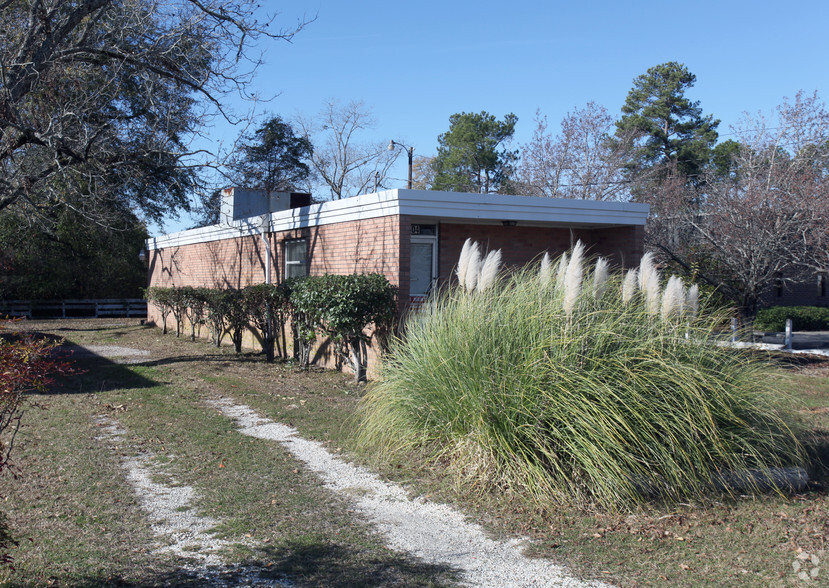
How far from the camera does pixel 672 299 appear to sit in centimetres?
609

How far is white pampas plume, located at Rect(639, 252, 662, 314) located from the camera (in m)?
6.26

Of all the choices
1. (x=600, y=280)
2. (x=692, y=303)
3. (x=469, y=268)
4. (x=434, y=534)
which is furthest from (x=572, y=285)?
(x=434, y=534)

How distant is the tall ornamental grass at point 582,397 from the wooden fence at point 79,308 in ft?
89.9

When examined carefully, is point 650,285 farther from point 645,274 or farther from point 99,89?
point 99,89

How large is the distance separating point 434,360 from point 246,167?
33.2ft

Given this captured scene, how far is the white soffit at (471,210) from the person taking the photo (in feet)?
36.7

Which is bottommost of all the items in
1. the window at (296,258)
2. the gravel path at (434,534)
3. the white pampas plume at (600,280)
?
the gravel path at (434,534)

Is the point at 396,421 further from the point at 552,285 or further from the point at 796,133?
the point at 796,133

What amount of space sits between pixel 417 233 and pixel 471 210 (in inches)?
54.2

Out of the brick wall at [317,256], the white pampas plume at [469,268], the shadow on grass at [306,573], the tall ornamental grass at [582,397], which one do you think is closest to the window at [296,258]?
the brick wall at [317,256]

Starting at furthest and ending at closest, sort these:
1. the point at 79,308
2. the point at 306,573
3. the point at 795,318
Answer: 1. the point at 79,308
2. the point at 795,318
3. the point at 306,573

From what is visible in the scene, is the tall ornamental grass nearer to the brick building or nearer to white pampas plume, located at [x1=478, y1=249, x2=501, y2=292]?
white pampas plume, located at [x1=478, y1=249, x2=501, y2=292]

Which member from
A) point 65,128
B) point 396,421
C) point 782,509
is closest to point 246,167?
point 65,128

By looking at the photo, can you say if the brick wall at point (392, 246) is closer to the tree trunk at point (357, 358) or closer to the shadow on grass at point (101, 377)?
the tree trunk at point (357, 358)
